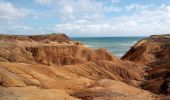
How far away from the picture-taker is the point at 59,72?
3859 centimetres

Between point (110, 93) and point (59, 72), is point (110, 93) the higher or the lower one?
the lower one

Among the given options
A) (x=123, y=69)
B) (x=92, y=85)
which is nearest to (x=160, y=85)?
(x=92, y=85)

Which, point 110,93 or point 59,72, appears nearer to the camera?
point 110,93

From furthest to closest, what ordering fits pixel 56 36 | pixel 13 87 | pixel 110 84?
pixel 56 36, pixel 110 84, pixel 13 87

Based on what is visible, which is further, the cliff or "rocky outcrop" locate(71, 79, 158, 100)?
the cliff

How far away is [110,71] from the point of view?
147 feet

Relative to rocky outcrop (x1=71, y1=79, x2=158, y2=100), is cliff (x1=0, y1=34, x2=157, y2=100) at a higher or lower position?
higher

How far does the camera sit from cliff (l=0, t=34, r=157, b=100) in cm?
3055

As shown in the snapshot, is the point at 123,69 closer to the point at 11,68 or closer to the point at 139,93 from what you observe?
the point at 139,93

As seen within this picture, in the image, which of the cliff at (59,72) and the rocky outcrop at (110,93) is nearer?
the rocky outcrop at (110,93)

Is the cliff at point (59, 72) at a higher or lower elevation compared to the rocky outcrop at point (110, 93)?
higher

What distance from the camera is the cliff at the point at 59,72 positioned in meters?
30.6

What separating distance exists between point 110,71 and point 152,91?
971cm

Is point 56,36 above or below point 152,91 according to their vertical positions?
above
